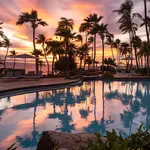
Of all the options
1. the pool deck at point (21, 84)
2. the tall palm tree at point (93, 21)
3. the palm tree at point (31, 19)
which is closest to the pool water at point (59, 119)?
the pool deck at point (21, 84)

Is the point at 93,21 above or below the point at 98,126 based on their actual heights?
above

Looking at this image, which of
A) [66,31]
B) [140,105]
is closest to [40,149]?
[140,105]

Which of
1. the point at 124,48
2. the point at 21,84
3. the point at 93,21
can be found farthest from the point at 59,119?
the point at 124,48

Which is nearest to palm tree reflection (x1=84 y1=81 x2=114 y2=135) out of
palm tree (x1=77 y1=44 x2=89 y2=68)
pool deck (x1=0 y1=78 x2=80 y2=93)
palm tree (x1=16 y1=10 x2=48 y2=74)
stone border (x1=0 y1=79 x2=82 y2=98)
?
stone border (x1=0 y1=79 x2=82 y2=98)

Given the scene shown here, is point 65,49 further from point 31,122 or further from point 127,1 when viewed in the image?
point 31,122

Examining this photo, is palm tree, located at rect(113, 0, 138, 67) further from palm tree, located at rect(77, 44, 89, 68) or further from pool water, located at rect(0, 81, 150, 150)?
pool water, located at rect(0, 81, 150, 150)

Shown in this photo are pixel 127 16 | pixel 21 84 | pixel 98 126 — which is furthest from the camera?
pixel 127 16

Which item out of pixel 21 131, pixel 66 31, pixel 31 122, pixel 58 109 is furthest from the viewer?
pixel 66 31

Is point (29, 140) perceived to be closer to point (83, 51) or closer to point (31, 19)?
point (31, 19)

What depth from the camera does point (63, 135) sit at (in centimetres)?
359

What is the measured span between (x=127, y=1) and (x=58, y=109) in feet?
93.9

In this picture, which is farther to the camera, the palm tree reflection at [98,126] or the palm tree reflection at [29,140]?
the palm tree reflection at [98,126]

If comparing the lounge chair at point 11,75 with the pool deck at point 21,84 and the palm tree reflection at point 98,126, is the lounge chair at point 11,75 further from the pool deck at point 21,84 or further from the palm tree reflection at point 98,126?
the palm tree reflection at point 98,126

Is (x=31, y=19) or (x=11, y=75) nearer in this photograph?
(x=11, y=75)
